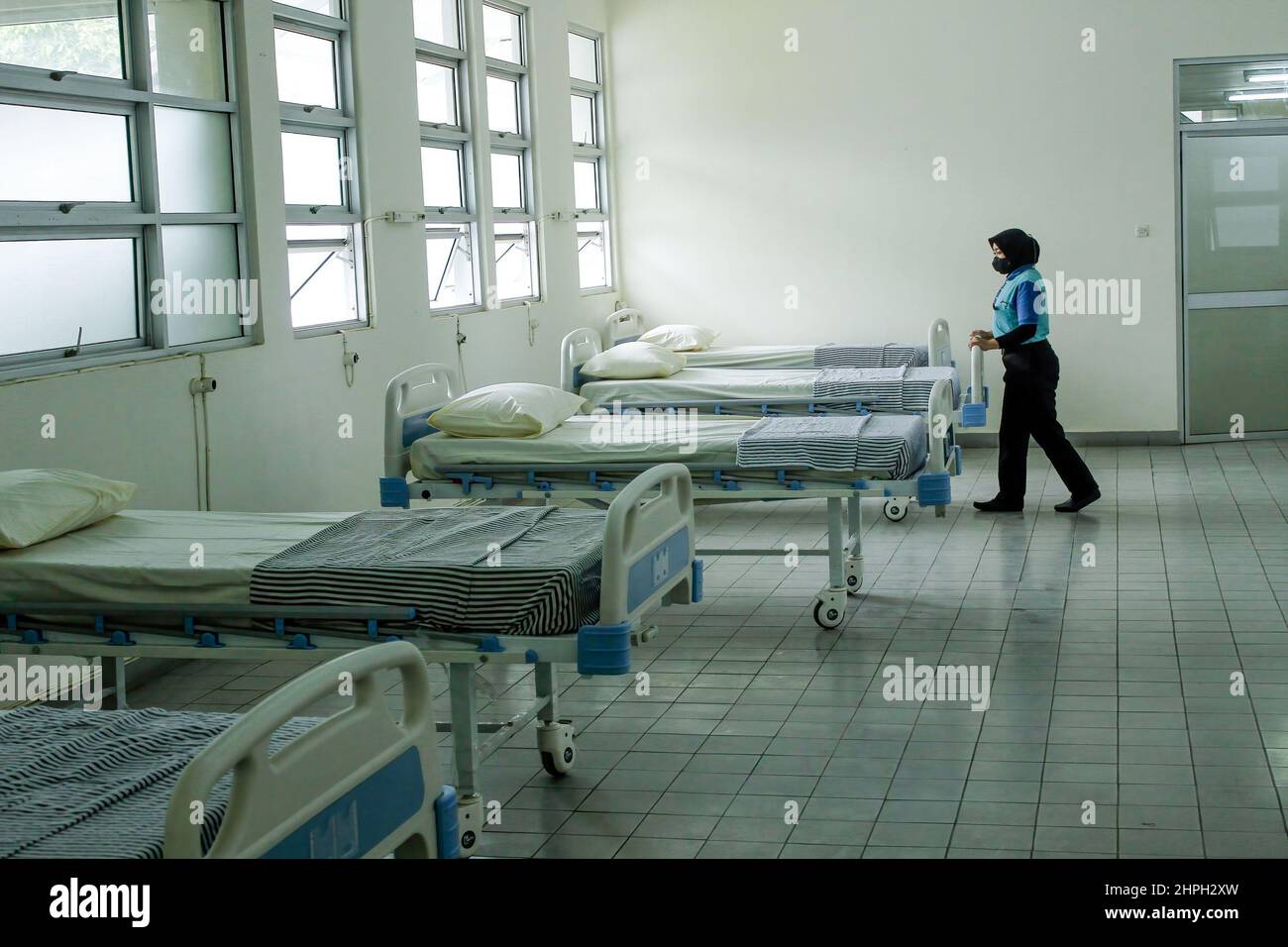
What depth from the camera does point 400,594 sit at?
137 inches

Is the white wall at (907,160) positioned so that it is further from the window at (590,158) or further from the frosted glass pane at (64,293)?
the frosted glass pane at (64,293)

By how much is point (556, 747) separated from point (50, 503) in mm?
1626

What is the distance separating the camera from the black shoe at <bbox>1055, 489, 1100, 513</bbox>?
752cm

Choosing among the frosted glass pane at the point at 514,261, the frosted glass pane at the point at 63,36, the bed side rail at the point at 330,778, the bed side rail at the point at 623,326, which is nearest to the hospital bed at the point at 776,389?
the frosted glass pane at the point at 514,261

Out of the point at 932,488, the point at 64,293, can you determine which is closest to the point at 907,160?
the point at 932,488

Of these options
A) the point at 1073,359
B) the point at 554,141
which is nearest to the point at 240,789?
the point at 554,141

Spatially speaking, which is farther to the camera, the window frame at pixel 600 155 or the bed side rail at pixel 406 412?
the window frame at pixel 600 155

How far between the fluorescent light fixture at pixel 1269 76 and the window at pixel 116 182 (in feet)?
22.7

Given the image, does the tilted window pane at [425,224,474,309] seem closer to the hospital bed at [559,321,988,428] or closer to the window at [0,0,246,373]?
the hospital bed at [559,321,988,428]

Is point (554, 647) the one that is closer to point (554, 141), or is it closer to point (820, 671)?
point (820, 671)

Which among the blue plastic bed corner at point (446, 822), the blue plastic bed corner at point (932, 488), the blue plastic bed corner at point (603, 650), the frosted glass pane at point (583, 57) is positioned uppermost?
the frosted glass pane at point (583, 57)

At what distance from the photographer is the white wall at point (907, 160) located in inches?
369

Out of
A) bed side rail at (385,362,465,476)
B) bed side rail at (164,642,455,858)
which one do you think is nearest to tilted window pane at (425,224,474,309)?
bed side rail at (385,362,465,476)

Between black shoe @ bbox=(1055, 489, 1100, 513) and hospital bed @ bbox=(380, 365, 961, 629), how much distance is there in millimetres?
1814
